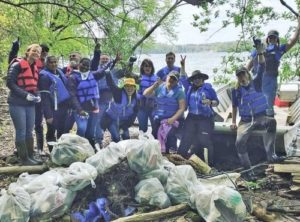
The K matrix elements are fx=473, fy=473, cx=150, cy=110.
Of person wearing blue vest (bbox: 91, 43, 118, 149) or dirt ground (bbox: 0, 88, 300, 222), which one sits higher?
person wearing blue vest (bbox: 91, 43, 118, 149)

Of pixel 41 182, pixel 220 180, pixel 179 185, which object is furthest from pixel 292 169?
pixel 41 182

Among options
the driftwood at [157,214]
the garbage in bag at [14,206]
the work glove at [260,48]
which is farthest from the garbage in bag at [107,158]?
the work glove at [260,48]

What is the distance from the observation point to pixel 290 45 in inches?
293

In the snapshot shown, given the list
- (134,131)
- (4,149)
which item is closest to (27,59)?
(4,149)

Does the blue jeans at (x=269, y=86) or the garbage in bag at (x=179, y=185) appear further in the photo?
the blue jeans at (x=269, y=86)

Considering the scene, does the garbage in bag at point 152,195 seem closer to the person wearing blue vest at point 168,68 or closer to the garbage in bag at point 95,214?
the garbage in bag at point 95,214

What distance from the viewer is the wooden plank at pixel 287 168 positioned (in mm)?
6412

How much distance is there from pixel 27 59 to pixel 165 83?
2082 mm

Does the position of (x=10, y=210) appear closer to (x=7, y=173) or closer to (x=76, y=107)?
(x=7, y=173)

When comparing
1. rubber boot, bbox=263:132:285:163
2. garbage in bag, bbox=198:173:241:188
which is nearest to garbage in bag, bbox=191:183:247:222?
garbage in bag, bbox=198:173:241:188

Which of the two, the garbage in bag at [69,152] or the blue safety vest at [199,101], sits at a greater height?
the blue safety vest at [199,101]

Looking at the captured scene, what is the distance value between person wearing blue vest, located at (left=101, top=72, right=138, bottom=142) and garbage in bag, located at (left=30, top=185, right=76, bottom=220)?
2.37m

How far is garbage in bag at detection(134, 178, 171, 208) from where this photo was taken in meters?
5.14

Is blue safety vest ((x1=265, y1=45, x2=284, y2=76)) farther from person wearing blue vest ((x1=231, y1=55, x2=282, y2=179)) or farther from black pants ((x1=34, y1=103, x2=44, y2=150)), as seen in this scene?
black pants ((x1=34, y1=103, x2=44, y2=150))
